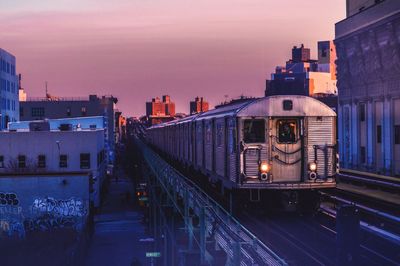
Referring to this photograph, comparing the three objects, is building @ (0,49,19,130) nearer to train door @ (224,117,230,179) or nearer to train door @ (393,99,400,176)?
train door @ (393,99,400,176)

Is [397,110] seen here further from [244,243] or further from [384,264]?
[244,243]

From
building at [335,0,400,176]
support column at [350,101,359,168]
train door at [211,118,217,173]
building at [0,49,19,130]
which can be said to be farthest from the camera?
building at [0,49,19,130]

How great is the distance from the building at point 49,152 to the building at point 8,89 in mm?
24513

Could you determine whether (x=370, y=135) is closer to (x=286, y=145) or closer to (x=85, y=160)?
(x=85, y=160)

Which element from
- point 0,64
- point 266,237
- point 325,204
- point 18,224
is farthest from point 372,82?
point 0,64

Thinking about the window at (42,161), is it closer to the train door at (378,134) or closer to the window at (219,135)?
the train door at (378,134)

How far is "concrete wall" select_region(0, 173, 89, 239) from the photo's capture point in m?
42.4

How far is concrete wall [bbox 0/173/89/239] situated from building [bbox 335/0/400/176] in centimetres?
1975

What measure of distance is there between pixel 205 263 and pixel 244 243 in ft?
12.1

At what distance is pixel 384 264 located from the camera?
12.7 m

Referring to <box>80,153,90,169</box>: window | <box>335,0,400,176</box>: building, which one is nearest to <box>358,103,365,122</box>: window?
<box>335,0,400,176</box>: building

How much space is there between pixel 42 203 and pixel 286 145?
2961 cm

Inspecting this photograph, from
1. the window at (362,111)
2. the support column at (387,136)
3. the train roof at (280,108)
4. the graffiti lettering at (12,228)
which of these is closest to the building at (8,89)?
the graffiti lettering at (12,228)

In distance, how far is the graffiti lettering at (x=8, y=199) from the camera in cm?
4212
